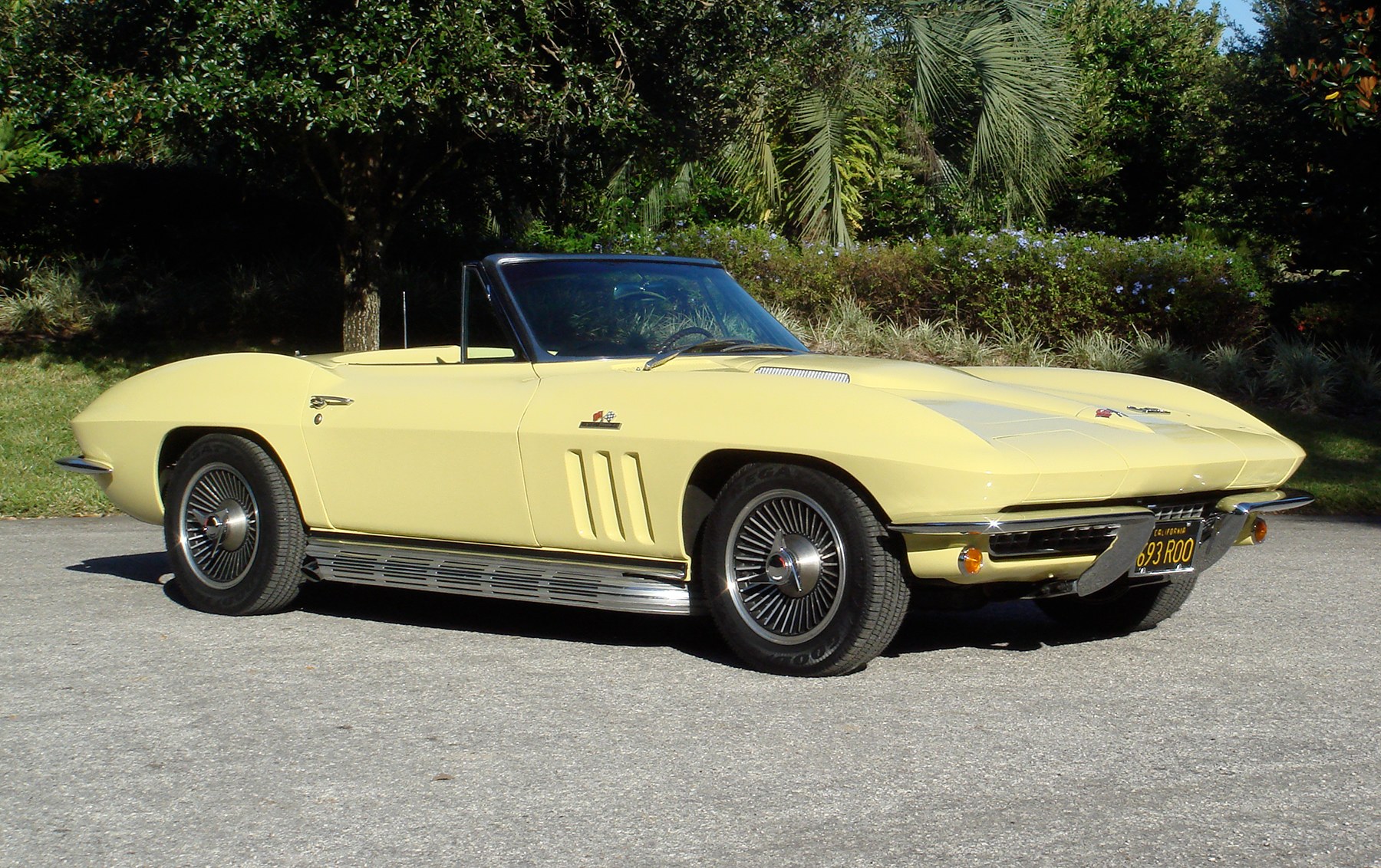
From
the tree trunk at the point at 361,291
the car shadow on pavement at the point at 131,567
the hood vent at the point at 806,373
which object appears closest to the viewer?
the hood vent at the point at 806,373

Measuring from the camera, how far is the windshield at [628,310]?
5586 millimetres

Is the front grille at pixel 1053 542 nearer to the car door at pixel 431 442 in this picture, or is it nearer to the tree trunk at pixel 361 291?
the car door at pixel 431 442

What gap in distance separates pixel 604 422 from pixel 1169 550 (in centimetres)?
195

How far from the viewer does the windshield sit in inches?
220

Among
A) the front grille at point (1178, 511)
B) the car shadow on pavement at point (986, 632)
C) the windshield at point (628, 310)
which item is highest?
the windshield at point (628, 310)

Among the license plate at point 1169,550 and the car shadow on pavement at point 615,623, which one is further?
the car shadow on pavement at point 615,623

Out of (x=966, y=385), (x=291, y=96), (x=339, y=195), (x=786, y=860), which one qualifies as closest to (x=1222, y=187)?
(x=339, y=195)

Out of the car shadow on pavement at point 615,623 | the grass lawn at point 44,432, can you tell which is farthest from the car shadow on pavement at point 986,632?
the grass lawn at point 44,432

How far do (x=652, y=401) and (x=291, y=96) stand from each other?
22.7 feet

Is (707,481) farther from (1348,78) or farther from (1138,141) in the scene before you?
(1138,141)

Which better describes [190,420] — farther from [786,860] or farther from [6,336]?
[6,336]

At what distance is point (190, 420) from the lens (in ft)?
20.1

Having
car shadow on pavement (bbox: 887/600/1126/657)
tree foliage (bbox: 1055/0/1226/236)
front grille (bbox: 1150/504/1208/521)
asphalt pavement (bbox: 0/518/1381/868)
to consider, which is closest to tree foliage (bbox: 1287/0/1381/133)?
asphalt pavement (bbox: 0/518/1381/868)

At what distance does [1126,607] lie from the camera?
5.63 meters
